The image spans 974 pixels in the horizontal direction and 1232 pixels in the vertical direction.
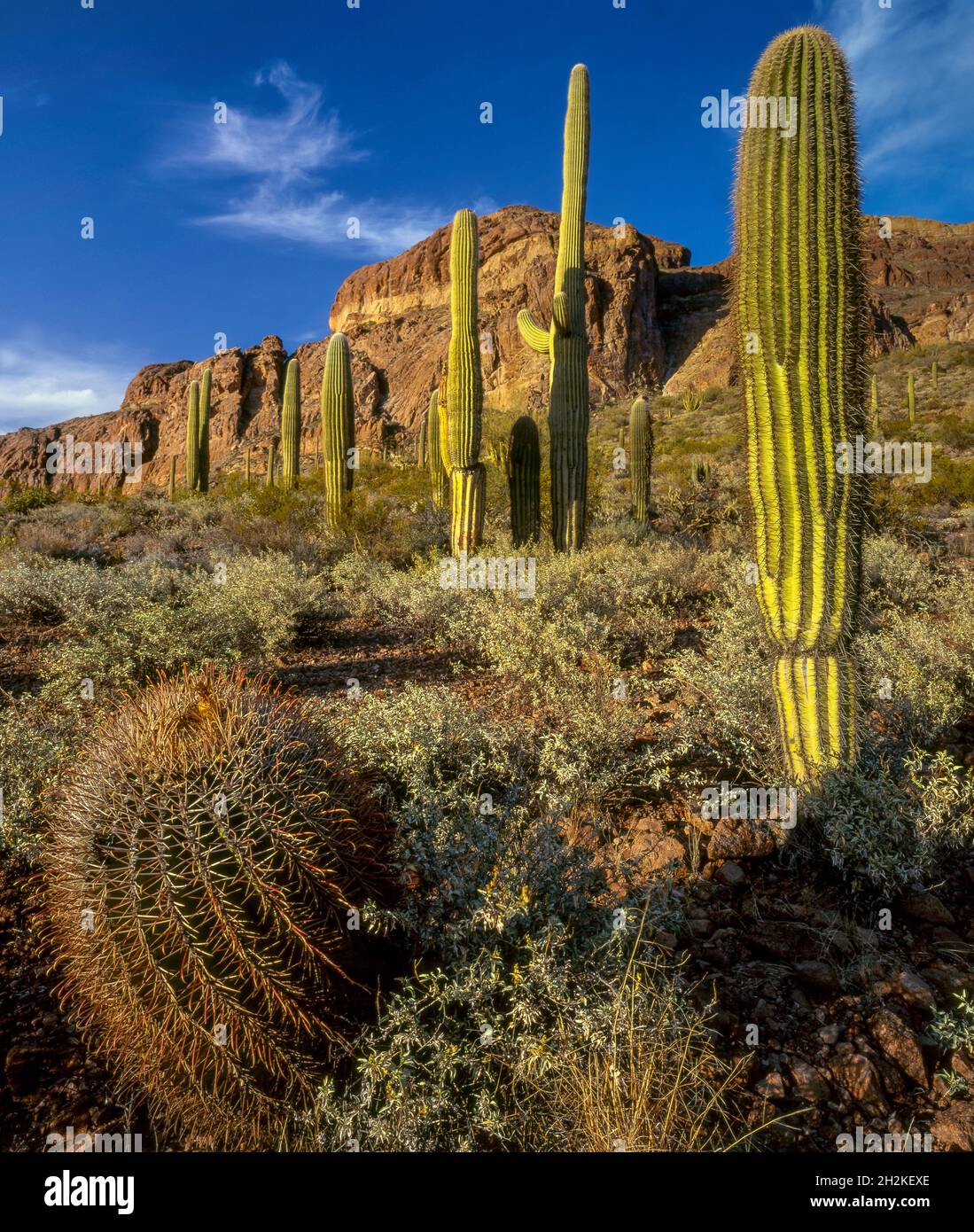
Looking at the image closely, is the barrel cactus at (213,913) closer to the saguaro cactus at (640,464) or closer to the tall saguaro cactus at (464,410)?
the tall saguaro cactus at (464,410)

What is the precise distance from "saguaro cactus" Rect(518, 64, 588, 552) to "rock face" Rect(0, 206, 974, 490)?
1430 inches

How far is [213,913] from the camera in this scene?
1.95 metres

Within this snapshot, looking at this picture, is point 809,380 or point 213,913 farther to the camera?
point 809,380

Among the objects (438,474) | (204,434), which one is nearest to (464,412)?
(438,474)

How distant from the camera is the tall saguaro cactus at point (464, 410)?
10617mm

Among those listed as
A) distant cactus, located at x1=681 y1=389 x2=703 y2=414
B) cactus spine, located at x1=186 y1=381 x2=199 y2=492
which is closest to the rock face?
distant cactus, located at x1=681 y1=389 x2=703 y2=414

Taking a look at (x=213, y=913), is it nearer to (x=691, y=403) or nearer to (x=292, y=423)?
(x=292, y=423)

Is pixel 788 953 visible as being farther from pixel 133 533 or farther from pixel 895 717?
pixel 133 533

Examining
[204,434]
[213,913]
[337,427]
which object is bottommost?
[213,913]

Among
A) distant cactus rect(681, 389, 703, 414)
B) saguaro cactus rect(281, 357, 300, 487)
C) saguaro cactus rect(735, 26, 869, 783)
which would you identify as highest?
distant cactus rect(681, 389, 703, 414)

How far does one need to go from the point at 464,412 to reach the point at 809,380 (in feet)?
25.5

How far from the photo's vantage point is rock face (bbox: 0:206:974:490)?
6219 cm

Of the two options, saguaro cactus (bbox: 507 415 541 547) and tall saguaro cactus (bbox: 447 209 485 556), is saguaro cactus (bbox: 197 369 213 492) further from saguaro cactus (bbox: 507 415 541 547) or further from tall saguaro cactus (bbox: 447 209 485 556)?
saguaro cactus (bbox: 507 415 541 547)
